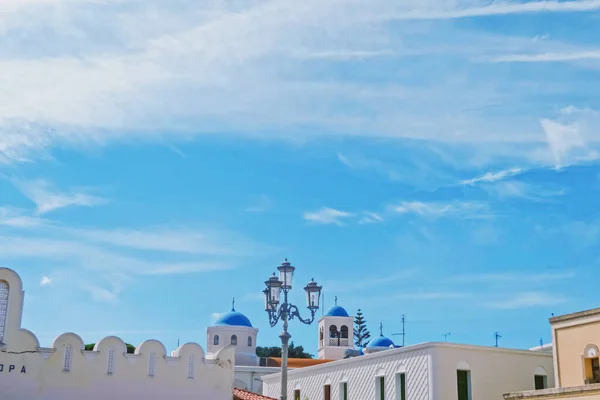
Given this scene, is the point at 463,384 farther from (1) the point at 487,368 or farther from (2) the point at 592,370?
(2) the point at 592,370

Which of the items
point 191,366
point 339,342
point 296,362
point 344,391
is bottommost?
point 344,391

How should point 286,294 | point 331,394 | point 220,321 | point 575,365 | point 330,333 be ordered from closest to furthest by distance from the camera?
point 286,294 → point 575,365 → point 331,394 → point 220,321 → point 330,333

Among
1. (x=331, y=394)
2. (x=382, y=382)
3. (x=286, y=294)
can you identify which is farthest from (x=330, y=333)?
(x=286, y=294)

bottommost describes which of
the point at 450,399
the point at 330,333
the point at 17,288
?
the point at 450,399

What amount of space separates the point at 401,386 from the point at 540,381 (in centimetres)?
497

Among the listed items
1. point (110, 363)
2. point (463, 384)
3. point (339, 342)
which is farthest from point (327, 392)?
point (339, 342)

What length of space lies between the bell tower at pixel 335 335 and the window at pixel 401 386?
28410mm

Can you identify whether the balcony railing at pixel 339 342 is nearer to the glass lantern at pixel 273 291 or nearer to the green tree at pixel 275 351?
the green tree at pixel 275 351

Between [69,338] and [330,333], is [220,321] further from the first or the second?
[69,338]

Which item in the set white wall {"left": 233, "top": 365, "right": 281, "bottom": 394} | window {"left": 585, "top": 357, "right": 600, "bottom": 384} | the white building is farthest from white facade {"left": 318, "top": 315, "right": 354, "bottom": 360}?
window {"left": 585, "top": 357, "right": 600, "bottom": 384}

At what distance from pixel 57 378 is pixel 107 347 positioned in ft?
5.44

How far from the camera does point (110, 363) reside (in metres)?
23.8

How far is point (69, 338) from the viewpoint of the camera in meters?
23.4

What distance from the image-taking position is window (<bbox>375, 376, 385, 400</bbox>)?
29761 millimetres
